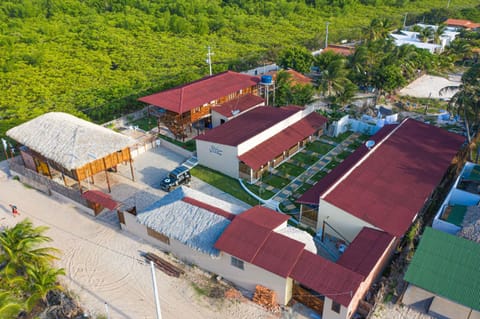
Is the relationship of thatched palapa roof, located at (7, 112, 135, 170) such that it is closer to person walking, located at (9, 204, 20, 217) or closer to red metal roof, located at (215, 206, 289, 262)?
person walking, located at (9, 204, 20, 217)

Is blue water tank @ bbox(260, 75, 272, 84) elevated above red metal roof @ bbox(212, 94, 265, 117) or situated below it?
above

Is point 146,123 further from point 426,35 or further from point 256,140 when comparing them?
point 426,35

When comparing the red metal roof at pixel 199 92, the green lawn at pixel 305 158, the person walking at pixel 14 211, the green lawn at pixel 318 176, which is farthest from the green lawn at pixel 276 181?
the person walking at pixel 14 211

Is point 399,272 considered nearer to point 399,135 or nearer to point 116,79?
point 399,135

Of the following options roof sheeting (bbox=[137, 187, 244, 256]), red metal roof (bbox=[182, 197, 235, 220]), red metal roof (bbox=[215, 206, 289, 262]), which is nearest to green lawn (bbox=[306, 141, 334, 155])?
roof sheeting (bbox=[137, 187, 244, 256])

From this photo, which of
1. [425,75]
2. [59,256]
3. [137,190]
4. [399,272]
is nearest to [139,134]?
[137,190]

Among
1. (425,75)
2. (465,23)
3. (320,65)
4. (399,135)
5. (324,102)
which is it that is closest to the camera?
(399,135)
